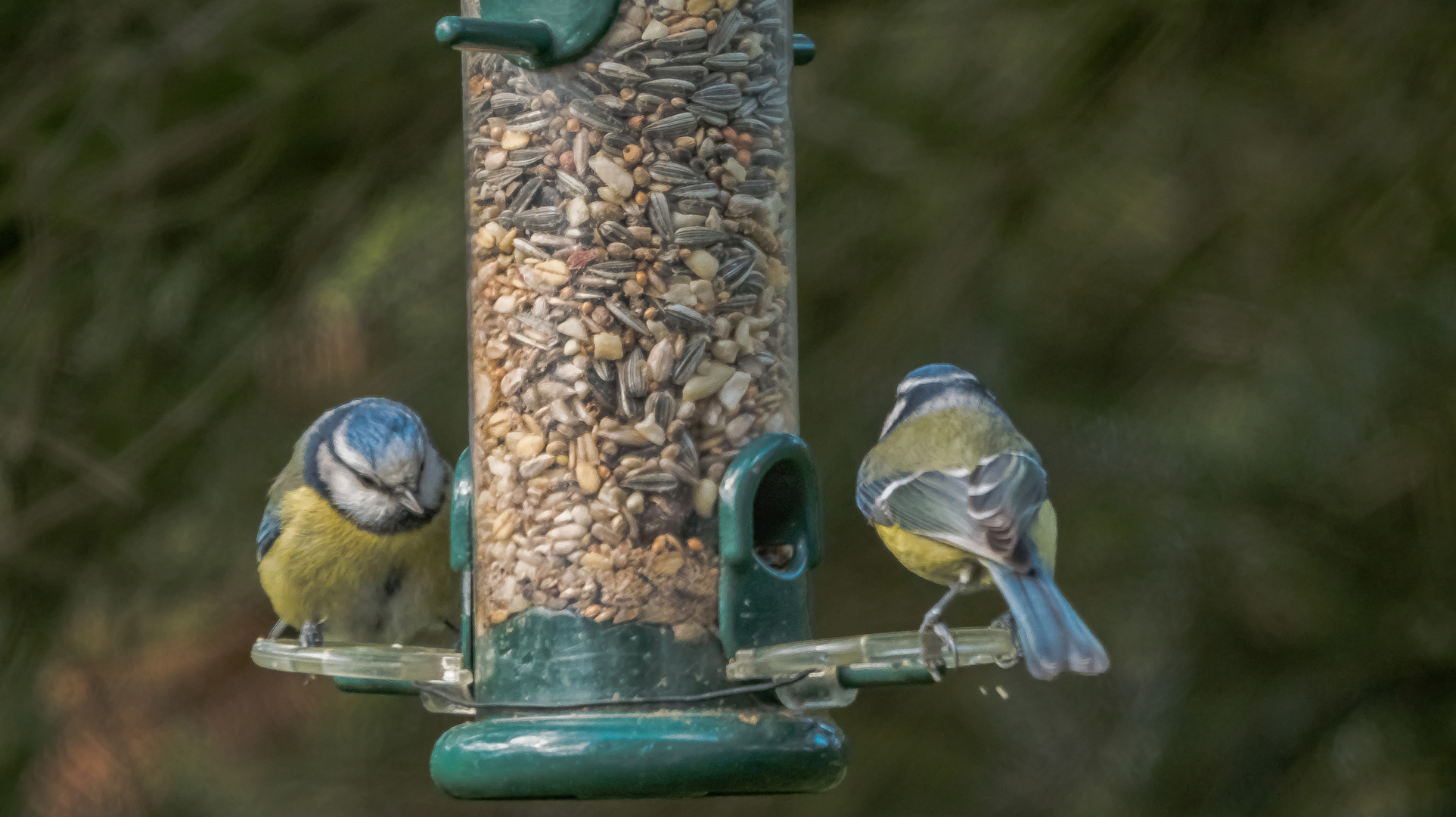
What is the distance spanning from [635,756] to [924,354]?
6.01 feet

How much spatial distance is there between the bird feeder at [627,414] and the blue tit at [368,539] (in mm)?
386

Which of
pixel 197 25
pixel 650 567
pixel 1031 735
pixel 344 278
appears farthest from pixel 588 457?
pixel 197 25

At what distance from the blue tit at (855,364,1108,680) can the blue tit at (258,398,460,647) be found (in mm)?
874

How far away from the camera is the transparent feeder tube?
9.02 ft

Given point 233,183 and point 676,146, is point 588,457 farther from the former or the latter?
point 233,183

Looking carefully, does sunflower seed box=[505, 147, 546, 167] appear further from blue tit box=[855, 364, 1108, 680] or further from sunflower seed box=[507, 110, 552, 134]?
blue tit box=[855, 364, 1108, 680]

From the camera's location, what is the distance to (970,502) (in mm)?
2816

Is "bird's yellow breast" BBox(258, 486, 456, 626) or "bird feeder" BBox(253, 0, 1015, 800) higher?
"bird feeder" BBox(253, 0, 1015, 800)

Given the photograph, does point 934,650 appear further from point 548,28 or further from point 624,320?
point 548,28

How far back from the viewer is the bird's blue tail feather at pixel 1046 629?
93.8 inches

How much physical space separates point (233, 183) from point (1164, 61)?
94.9 inches

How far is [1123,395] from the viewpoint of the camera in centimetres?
413

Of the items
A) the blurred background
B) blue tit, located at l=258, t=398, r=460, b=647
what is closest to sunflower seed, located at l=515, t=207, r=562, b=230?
blue tit, located at l=258, t=398, r=460, b=647

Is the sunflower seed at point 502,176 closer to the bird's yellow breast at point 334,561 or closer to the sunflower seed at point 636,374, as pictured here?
the sunflower seed at point 636,374
